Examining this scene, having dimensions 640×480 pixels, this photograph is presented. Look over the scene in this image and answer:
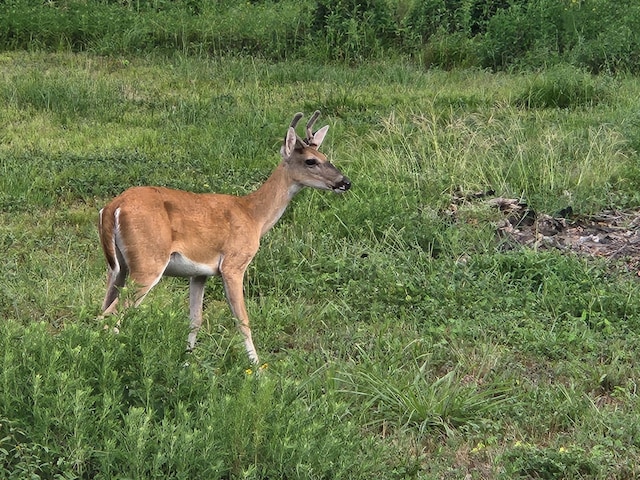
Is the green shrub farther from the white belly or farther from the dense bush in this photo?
the white belly

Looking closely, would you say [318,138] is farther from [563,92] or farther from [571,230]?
[563,92]

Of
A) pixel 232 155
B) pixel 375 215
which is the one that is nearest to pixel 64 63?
pixel 232 155

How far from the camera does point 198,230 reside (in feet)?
20.7

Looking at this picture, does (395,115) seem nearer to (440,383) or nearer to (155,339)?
(440,383)

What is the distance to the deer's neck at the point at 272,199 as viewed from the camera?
682cm

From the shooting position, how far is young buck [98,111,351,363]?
591 cm

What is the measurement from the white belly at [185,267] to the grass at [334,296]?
0.74 feet

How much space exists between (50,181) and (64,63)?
4.80m

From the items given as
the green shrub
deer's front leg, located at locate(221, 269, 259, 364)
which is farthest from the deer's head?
the green shrub

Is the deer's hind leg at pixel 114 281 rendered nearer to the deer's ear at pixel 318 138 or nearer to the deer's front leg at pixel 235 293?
the deer's front leg at pixel 235 293

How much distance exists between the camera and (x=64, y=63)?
13539 millimetres

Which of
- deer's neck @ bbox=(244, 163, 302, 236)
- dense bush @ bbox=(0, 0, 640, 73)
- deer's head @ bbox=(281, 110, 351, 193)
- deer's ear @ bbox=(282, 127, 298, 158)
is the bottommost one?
dense bush @ bbox=(0, 0, 640, 73)

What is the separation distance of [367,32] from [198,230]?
911 cm

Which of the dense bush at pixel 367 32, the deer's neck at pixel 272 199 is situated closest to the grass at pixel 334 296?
the deer's neck at pixel 272 199
